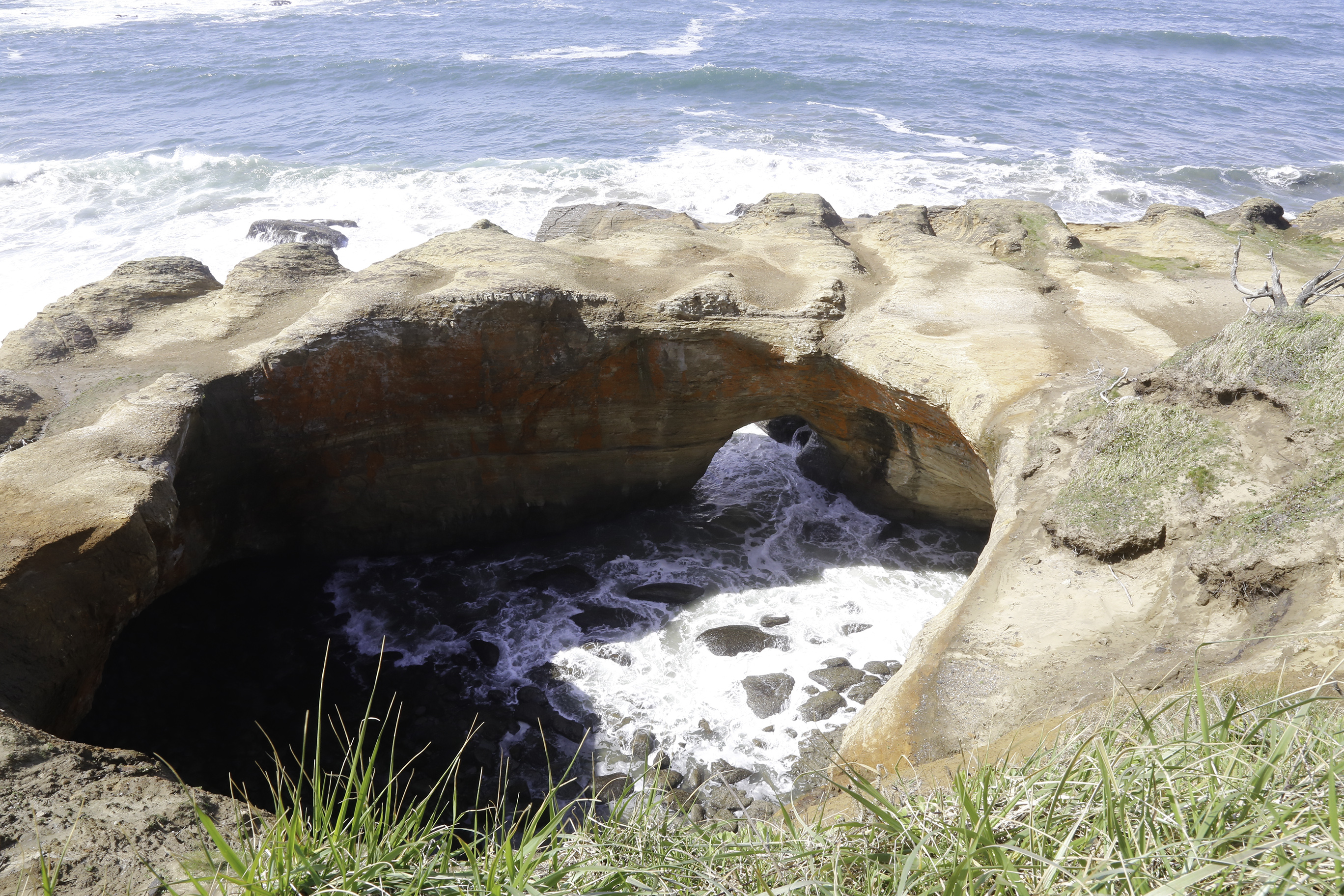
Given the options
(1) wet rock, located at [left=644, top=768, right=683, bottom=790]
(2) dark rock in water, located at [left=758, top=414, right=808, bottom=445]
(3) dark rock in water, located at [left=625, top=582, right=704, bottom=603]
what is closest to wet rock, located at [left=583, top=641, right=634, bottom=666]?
(3) dark rock in water, located at [left=625, top=582, right=704, bottom=603]

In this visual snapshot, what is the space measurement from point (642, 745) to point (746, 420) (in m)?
4.31

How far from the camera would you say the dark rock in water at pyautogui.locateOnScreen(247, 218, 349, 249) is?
18031 millimetres

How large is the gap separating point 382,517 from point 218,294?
3.39 metres

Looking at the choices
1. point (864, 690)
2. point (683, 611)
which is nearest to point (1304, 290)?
point (864, 690)

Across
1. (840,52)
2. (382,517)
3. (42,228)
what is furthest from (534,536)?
(840,52)

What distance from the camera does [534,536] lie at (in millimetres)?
10898

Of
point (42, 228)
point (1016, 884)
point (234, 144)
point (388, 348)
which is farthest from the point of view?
point (234, 144)

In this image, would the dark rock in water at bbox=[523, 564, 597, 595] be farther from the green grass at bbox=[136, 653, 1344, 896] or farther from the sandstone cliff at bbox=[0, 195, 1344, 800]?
the green grass at bbox=[136, 653, 1344, 896]

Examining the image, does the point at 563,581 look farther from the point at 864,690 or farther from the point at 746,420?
the point at 864,690

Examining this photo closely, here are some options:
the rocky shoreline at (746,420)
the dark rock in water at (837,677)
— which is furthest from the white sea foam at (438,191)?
the dark rock in water at (837,677)

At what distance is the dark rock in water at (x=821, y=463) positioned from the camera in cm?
1149

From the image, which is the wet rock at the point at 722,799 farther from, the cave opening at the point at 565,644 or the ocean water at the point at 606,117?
the ocean water at the point at 606,117

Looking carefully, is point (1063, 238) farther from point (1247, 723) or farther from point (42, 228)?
point (42, 228)

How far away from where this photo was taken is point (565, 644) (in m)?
9.31
